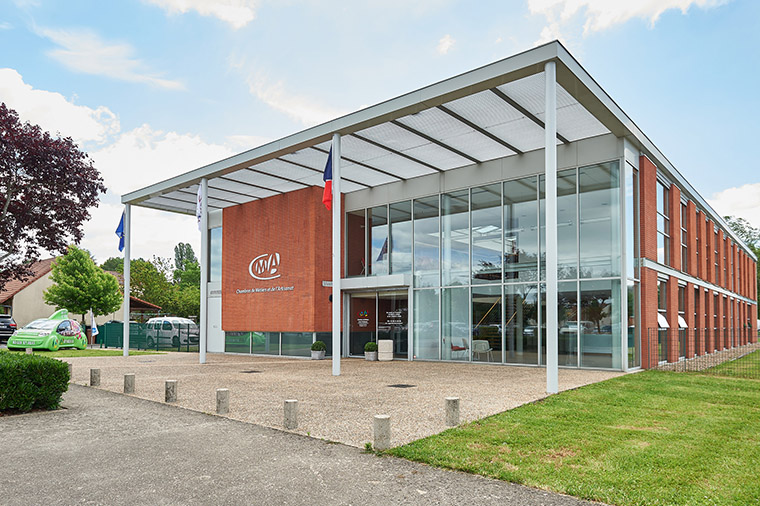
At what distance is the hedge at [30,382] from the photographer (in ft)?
29.2

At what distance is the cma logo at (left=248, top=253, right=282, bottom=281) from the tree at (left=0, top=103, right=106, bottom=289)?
712cm

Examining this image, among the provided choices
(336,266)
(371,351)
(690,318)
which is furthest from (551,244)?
(690,318)

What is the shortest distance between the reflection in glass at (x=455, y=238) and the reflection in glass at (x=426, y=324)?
87cm

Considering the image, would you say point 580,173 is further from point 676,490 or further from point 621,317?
point 676,490

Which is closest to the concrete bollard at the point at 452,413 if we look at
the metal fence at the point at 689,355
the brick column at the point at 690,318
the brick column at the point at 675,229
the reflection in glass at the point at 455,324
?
the metal fence at the point at 689,355

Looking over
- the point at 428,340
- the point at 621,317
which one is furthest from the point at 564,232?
the point at 428,340

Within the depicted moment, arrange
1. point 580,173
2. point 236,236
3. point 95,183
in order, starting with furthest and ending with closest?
point 236,236 < point 95,183 < point 580,173

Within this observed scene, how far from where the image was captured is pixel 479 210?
1856 centimetres

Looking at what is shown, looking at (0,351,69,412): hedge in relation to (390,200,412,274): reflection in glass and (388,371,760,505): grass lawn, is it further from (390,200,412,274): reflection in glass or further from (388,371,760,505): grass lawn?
(390,200,412,274): reflection in glass

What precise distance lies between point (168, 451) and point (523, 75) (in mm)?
9582

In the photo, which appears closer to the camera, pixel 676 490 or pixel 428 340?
pixel 676 490

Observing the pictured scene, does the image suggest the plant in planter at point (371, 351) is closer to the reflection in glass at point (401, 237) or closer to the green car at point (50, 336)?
the reflection in glass at point (401, 237)

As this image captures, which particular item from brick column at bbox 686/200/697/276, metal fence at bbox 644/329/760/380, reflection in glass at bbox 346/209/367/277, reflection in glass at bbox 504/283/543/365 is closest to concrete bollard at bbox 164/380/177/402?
reflection in glass at bbox 504/283/543/365

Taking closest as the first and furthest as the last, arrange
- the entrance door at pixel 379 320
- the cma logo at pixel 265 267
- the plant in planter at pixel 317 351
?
1. the entrance door at pixel 379 320
2. the plant in planter at pixel 317 351
3. the cma logo at pixel 265 267
